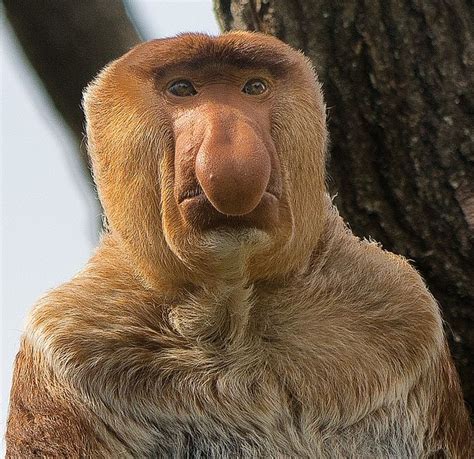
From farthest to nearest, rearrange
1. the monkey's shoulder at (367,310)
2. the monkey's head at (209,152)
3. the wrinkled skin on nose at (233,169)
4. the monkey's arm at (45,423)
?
the monkey's shoulder at (367,310), the monkey's arm at (45,423), the monkey's head at (209,152), the wrinkled skin on nose at (233,169)

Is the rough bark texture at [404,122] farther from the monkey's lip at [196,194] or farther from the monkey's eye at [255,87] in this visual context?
the monkey's lip at [196,194]

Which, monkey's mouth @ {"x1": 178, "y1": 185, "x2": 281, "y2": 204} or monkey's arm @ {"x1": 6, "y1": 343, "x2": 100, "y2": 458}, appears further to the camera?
monkey's arm @ {"x1": 6, "y1": 343, "x2": 100, "y2": 458}

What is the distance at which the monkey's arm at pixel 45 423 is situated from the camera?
4.80m

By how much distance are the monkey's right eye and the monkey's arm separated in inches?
42.0

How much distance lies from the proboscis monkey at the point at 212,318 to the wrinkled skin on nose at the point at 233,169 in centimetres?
18

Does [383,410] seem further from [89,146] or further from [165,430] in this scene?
[89,146]

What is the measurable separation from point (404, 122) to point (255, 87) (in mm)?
998

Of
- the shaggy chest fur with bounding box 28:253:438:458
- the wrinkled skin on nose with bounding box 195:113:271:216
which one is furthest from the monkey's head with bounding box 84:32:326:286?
the shaggy chest fur with bounding box 28:253:438:458

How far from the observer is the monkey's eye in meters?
4.73

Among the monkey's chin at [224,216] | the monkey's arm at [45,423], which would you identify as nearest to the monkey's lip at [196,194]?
the monkey's chin at [224,216]

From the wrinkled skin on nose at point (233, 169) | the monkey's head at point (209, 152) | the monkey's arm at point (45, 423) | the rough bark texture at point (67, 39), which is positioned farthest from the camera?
the rough bark texture at point (67, 39)

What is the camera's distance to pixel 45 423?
4852 millimetres

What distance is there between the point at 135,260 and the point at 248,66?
2.59 ft

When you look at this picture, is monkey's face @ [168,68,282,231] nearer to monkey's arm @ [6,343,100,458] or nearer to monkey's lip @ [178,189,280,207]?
monkey's lip @ [178,189,280,207]
